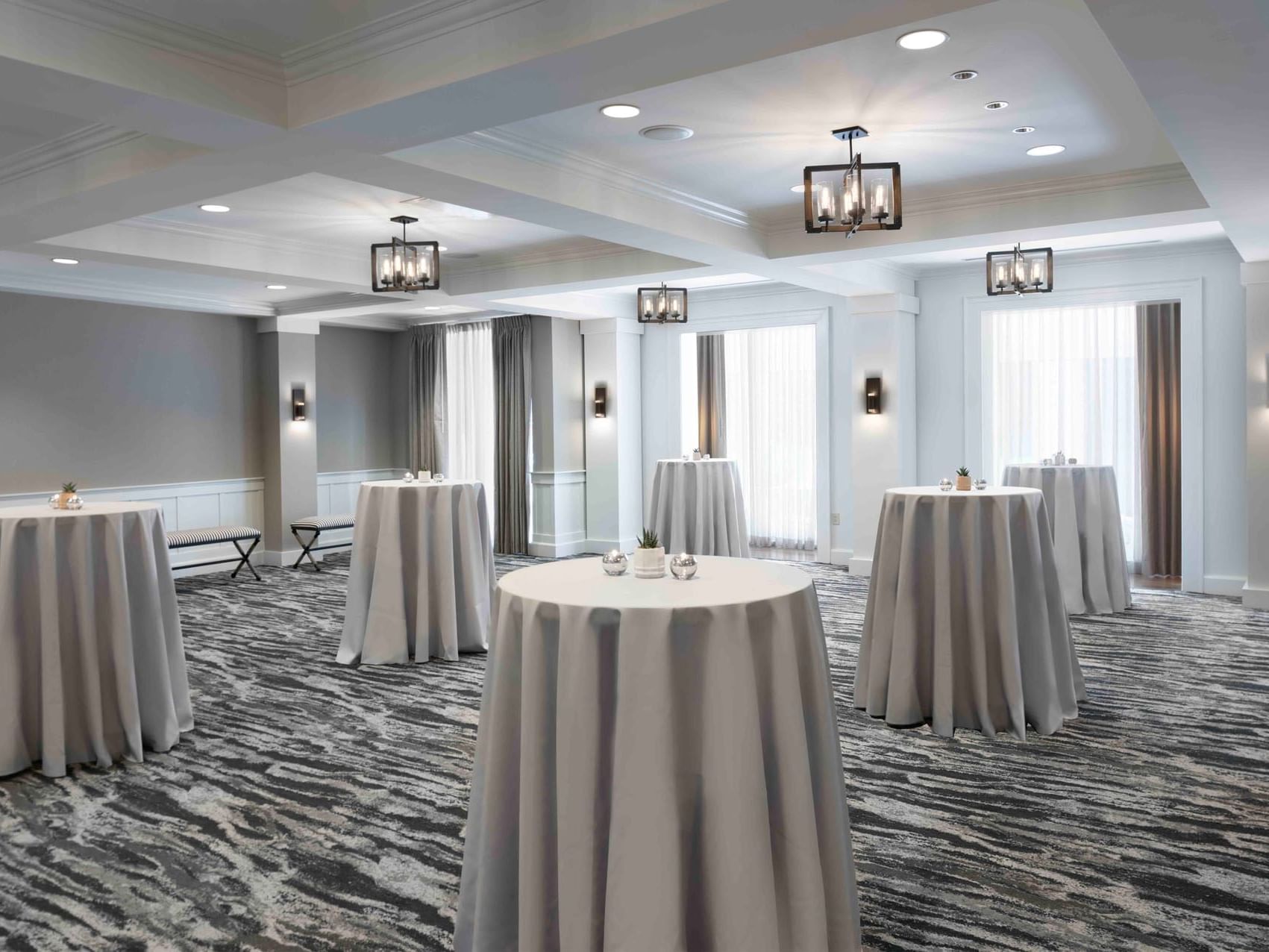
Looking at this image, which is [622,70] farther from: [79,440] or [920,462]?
[79,440]

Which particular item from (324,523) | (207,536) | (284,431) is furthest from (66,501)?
(284,431)

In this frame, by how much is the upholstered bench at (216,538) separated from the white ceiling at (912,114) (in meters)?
5.33

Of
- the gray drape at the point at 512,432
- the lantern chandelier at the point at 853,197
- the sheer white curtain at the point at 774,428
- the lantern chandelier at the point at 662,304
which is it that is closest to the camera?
the lantern chandelier at the point at 853,197

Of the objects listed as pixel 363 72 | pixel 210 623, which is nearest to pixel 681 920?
pixel 363 72

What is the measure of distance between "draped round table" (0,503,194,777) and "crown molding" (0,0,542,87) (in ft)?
6.03

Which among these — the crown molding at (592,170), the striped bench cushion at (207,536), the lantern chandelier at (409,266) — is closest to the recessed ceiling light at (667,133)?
the crown molding at (592,170)

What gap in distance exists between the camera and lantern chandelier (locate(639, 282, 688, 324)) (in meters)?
7.89

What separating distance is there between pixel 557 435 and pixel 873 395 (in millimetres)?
3383

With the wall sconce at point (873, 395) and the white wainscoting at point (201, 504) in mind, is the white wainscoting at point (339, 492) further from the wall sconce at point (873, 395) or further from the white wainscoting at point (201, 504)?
the wall sconce at point (873, 395)

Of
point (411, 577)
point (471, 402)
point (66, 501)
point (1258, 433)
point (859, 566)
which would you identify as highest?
point (471, 402)

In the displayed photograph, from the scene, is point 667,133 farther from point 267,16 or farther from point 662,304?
point 662,304

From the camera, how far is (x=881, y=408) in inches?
341

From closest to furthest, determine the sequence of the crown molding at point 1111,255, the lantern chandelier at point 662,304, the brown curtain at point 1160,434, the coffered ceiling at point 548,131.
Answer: the coffered ceiling at point 548,131, the crown molding at point 1111,255, the lantern chandelier at point 662,304, the brown curtain at point 1160,434

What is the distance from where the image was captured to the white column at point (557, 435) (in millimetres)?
10164
